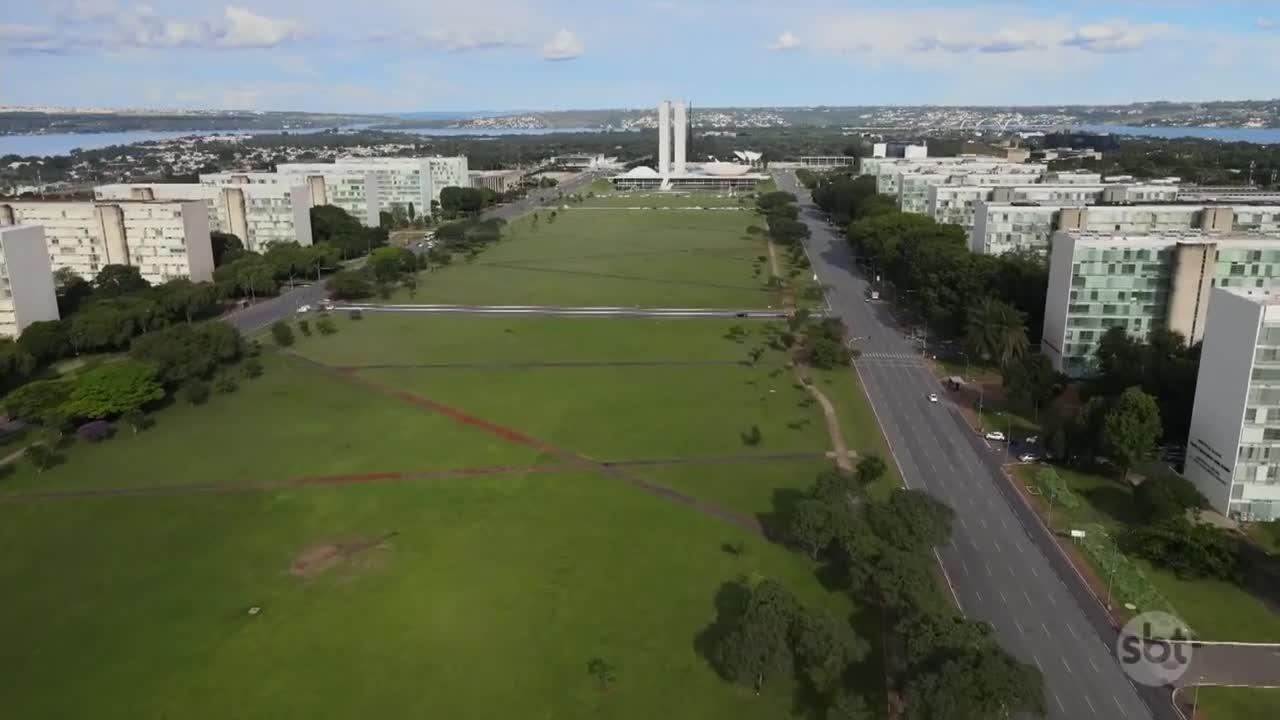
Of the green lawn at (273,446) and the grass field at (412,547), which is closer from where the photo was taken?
the grass field at (412,547)

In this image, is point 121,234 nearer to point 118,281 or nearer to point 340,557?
point 118,281

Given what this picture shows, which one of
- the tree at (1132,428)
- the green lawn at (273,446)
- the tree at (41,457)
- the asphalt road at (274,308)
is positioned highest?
the tree at (1132,428)

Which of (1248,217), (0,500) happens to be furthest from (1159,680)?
(1248,217)

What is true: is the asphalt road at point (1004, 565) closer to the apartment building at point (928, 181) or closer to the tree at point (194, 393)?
the tree at point (194, 393)

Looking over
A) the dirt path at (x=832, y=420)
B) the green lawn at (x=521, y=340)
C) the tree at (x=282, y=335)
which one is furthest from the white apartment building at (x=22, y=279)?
the dirt path at (x=832, y=420)

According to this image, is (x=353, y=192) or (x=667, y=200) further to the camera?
(x=667, y=200)

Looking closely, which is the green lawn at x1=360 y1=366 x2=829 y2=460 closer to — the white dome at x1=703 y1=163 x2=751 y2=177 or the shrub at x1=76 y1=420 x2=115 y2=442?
the shrub at x1=76 y1=420 x2=115 y2=442

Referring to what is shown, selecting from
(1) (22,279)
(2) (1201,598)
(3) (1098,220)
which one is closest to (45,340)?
(1) (22,279)
